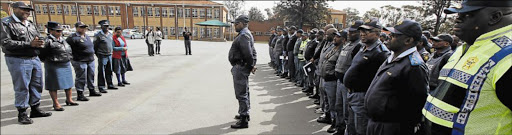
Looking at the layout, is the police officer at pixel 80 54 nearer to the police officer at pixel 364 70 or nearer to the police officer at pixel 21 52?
the police officer at pixel 21 52

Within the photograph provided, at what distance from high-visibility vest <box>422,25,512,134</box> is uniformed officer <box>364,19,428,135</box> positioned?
62 centimetres

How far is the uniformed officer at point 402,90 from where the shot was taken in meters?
2.26

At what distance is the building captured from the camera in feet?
153

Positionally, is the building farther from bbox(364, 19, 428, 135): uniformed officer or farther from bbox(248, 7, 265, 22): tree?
bbox(364, 19, 428, 135): uniformed officer

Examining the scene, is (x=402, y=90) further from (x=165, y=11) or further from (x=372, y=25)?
(x=165, y=11)

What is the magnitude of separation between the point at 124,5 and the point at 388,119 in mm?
51681

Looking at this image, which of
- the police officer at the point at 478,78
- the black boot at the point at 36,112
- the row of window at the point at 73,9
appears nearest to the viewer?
the police officer at the point at 478,78

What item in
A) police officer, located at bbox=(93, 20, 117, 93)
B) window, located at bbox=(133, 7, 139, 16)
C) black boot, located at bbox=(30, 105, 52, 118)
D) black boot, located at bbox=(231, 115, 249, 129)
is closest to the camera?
black boot, located at bbox=(231, 115, 249, 129)

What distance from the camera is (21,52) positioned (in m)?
4.14

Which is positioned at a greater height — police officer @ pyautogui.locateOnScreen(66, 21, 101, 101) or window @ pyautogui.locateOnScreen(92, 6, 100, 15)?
window @ pyautogui.locateOnScreen(92, 6, 100, 15)

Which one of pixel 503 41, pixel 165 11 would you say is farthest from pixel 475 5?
pixel 165 11

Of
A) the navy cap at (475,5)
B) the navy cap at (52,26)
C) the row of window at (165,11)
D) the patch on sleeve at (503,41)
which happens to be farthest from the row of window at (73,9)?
the patch on sleeve at (503,41)

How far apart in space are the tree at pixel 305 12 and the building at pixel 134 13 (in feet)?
40.5

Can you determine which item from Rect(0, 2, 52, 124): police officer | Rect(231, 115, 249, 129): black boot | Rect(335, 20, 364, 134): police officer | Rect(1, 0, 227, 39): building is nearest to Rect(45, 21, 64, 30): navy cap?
Rect(0, 2, 52, 124): police officer
